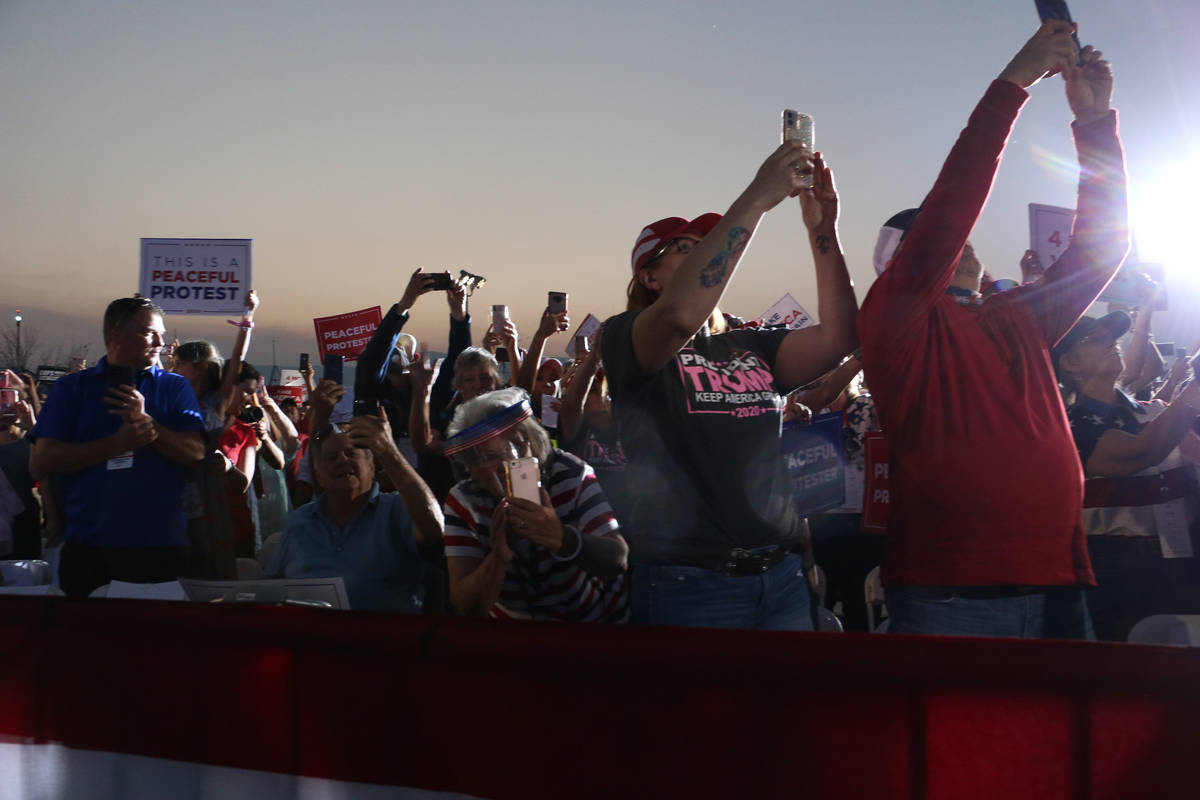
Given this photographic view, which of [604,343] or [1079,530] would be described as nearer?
[1079,530]

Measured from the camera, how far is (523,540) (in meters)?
2.84

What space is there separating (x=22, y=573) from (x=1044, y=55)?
3.53 meters

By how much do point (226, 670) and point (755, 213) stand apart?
5.41 feet

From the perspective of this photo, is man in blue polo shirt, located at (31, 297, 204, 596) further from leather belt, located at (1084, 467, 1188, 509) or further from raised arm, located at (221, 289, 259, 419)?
leather belt, located at (1084, 467, 1188, 509)

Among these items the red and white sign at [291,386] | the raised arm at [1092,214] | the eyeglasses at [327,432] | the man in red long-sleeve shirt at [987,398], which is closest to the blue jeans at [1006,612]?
the man in red long-sleeve shirt at [987,398]

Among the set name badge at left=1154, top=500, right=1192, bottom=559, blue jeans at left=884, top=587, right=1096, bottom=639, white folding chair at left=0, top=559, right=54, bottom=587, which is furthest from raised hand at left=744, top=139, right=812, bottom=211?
white folding chair at left=0, top=559, right=54, bottom=587

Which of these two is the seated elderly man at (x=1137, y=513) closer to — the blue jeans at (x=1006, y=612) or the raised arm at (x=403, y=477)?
the blue jeans at (x=1006, y=612)

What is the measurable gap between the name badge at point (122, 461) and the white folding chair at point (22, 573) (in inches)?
22.7

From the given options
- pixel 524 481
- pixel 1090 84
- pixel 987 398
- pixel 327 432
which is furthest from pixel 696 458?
pixel 327 432

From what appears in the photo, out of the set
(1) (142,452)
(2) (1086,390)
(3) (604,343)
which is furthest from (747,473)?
(1) (142,452)

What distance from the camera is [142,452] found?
12.9ft

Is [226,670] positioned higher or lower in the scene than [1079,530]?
lower

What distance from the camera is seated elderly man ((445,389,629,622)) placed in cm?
274

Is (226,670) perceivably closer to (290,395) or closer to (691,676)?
(691,676)
